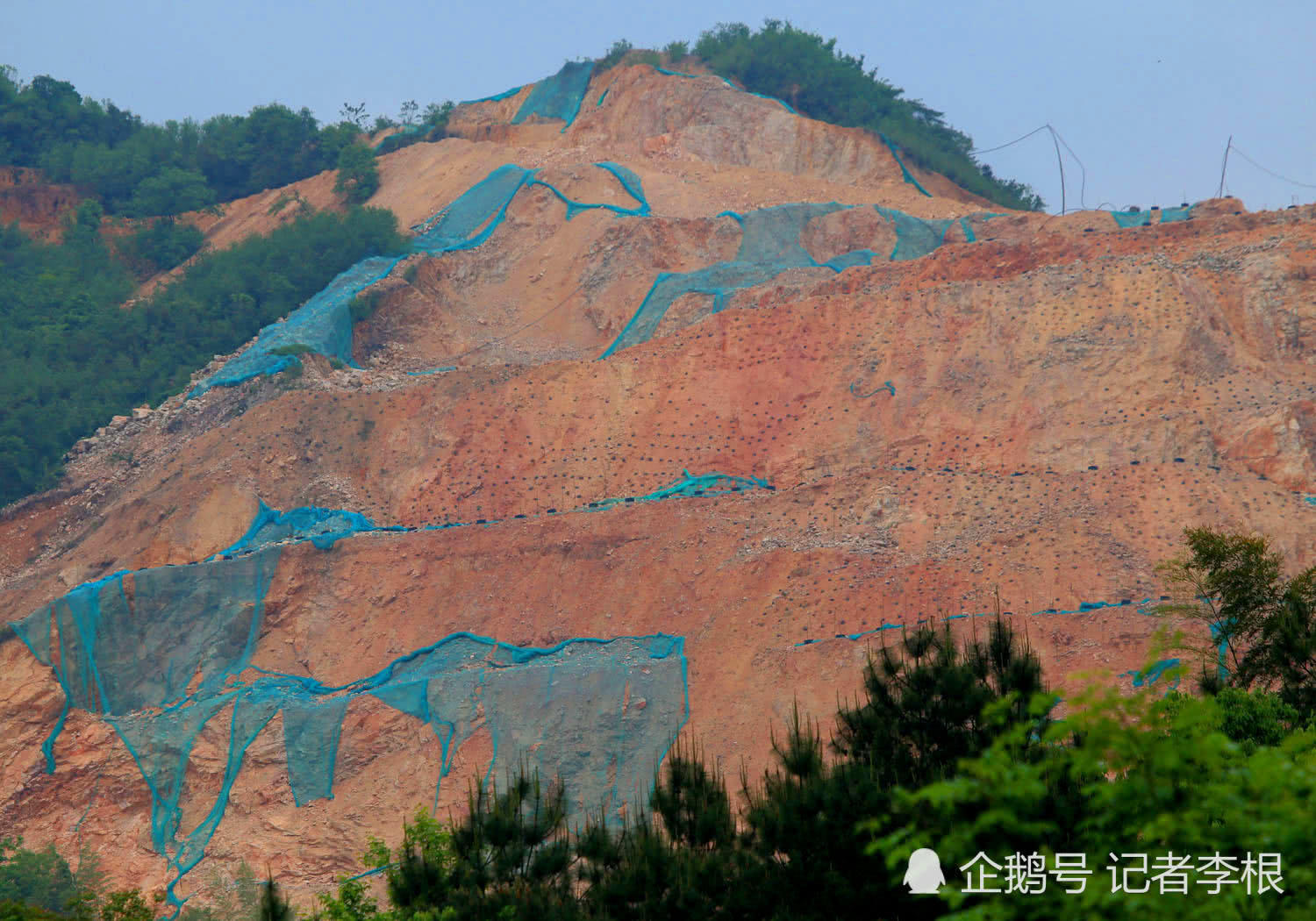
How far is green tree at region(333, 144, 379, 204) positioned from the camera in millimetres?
39344

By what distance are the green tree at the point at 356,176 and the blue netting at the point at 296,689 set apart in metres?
18.5

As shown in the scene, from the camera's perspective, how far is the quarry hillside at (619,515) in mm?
19469

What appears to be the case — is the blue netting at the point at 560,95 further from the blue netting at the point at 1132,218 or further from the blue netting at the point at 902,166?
the blue netting at the point at 1132,218

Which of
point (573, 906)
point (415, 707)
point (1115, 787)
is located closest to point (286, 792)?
point (415, 707)

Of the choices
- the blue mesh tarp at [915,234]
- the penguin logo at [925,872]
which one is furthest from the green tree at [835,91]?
the penguin logo at [925,872]

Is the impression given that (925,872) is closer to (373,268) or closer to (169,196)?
(373,268)

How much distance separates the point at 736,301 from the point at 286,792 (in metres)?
15.0

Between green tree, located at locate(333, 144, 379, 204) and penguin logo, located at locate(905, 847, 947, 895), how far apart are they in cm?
3463

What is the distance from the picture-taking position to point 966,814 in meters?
8.38

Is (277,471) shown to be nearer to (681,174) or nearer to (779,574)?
(779,574)

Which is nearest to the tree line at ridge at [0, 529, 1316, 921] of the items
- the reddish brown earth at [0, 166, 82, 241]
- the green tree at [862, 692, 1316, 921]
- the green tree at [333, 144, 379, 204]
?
the green tree at [862, 692, 1316, 921]

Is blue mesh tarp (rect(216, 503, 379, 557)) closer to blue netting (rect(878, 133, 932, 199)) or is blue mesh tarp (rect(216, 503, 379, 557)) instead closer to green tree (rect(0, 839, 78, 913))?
green tree (rect(0, 839, 78, 913))

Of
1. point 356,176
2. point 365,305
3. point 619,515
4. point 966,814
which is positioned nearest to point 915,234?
point 619,515

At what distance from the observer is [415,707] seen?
20.1 m
